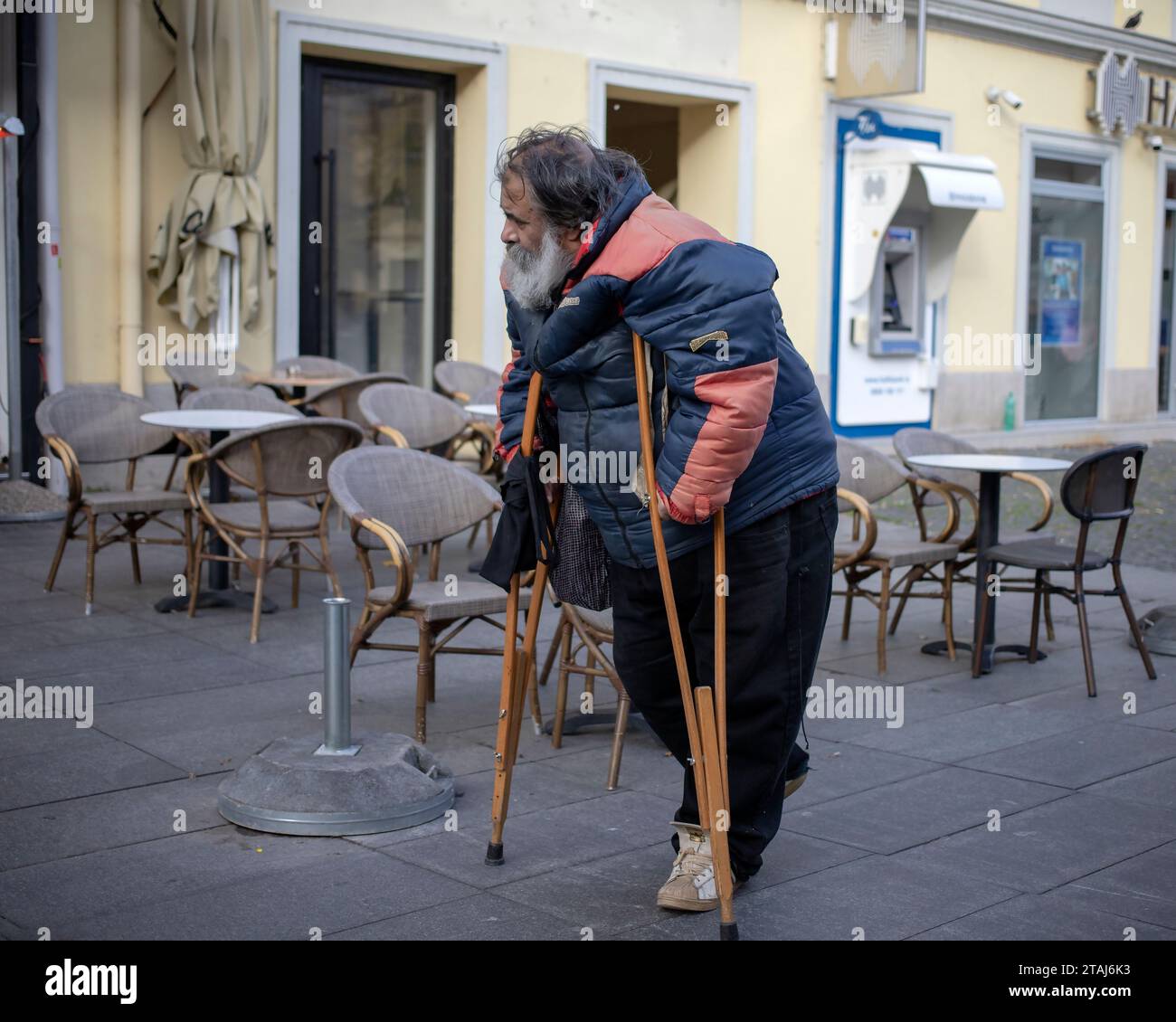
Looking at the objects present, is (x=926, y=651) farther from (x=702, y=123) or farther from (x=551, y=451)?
(x=702, y=123)

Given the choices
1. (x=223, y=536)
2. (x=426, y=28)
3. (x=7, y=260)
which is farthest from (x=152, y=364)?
(x=223, y=536)

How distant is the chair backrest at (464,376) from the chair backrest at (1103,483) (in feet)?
16.5

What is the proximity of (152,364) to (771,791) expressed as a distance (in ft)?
25.7

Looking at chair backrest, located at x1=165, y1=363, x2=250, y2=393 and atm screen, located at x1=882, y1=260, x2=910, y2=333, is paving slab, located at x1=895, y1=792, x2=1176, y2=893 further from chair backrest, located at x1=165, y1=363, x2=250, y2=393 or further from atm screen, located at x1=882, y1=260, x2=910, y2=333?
atm screen, located at x1=882, y1=260, x2=910, y2=333

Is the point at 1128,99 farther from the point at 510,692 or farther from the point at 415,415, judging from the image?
the point at 510,692

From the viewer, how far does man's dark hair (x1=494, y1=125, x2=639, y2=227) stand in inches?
134

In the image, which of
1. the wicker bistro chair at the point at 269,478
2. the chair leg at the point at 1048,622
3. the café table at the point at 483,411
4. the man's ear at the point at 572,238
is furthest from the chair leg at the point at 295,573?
the man's ear at the point at 572,238

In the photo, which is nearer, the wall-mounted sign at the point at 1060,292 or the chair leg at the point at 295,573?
the chair leg at the point at 295,573

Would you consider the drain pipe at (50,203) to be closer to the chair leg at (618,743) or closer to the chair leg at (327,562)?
the chair leg at (327,562)

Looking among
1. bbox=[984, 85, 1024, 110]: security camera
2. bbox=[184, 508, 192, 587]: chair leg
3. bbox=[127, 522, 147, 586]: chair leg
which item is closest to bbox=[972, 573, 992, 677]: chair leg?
bbox=[184, 508, 192, 587]: chair leg

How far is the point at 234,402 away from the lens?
26.0 ft

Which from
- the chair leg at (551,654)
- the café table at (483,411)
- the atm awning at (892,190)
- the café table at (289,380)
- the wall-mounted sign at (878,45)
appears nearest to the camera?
the chair leg at (551,654)

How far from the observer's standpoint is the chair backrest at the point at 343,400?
8828 mm

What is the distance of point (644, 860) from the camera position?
4.01 meters
